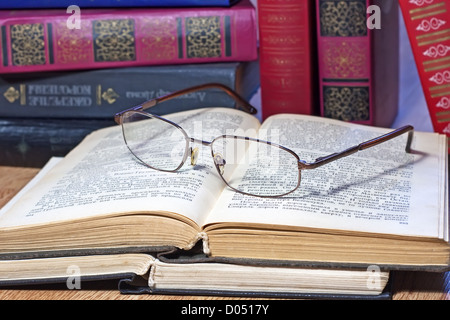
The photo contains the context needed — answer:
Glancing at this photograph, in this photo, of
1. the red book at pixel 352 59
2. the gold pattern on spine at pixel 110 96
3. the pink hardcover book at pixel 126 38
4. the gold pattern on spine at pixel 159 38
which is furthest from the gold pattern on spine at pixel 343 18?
the gold pattern on spine at pixel 110 96

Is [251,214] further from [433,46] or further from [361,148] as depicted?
[433,46]

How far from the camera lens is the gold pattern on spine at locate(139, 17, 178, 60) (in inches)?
38.6

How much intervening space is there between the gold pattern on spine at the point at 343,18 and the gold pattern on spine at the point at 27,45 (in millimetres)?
413

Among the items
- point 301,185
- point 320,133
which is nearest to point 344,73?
point 320,133

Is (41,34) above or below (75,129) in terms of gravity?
above

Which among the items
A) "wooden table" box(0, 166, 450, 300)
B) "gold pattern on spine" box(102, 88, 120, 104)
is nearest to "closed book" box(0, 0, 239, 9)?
"gold pattern on spine" box(102, 88, 120, 104)

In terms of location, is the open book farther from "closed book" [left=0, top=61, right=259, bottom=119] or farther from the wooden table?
"closed book" [left=0, top=61, right=259, bottom=119]

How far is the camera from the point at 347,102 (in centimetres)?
96

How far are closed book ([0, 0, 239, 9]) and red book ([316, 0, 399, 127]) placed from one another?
0.16 meters

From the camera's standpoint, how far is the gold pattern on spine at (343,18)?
0.91m

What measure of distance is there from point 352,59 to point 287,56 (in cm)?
9

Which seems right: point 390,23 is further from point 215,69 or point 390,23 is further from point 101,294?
point 101,294

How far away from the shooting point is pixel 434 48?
914 millimetres

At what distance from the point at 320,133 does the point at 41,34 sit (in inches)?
17.3
